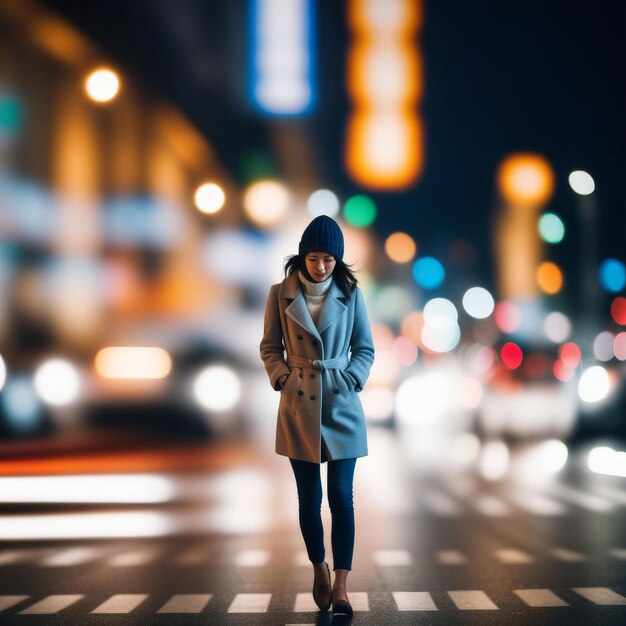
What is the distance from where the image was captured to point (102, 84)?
12.9 metres

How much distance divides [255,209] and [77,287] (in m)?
7.03

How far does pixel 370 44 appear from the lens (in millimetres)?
19969

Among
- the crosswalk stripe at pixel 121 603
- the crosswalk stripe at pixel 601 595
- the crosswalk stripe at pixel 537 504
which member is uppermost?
the crosswalk stripe at pixel 121 603

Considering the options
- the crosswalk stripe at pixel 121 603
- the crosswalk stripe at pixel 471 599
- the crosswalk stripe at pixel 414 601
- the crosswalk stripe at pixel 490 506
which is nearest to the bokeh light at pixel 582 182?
the crosswalk stripe at pixel 490 506

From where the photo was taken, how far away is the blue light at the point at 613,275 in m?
35.1

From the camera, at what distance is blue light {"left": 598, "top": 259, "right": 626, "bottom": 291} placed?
115 feet

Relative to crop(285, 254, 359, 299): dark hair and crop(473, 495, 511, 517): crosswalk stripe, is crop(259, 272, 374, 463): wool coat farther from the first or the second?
crop(473, 495, 511, 517): crosswalk stripe

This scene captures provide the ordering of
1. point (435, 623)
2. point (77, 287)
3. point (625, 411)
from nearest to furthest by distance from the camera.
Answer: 1. point (435, 623)
2. point (625, 411)
3. point (77, 287)

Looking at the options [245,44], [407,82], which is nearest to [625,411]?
[407,82]

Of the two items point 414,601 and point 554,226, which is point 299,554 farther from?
point 554,226

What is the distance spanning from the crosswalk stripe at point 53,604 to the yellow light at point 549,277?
40.5m

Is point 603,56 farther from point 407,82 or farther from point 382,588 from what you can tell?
point 382,588

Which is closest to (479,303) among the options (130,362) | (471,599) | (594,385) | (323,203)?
(323,203)

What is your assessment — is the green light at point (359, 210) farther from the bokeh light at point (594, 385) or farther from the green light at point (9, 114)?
the green light at point (9, 114)
